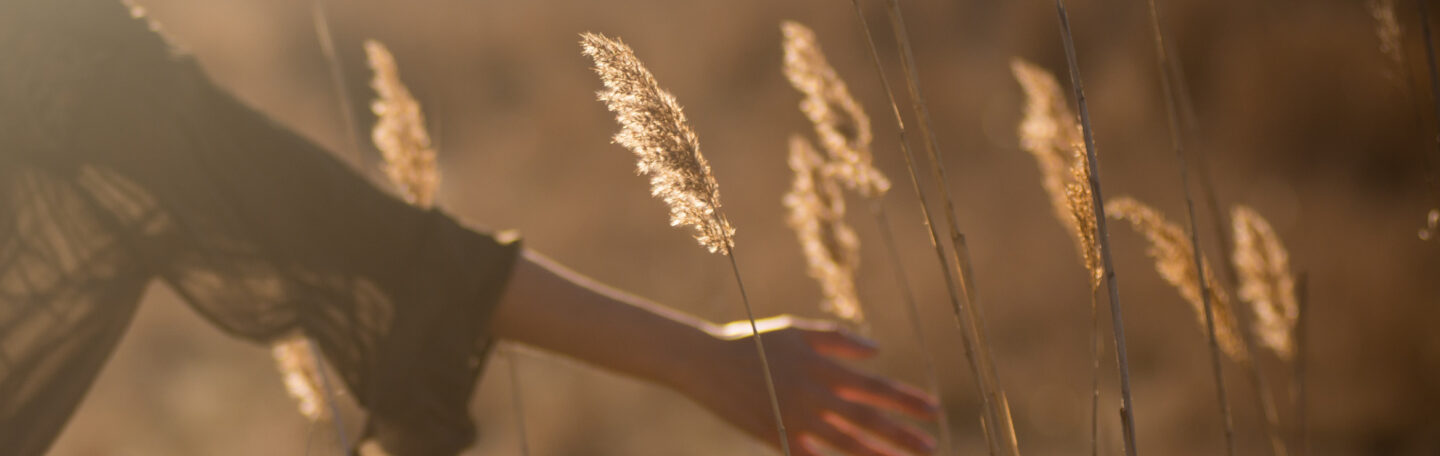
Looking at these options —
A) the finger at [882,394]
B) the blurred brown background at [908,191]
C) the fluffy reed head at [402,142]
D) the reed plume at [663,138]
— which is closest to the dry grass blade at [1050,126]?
the finger at [882,394]

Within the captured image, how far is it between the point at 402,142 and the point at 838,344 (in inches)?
21.8

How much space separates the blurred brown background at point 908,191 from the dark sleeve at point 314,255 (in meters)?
1.02

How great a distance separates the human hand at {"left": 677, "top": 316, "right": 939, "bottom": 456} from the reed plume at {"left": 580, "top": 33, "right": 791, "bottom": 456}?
0.10 m

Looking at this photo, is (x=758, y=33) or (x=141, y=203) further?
(x=758, y=33)

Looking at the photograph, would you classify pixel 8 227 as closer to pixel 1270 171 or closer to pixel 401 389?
pixel 401 389

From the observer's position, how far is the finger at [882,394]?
675 millimetres

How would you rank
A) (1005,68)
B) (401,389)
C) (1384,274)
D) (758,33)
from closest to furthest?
(401,389)
(1384,274)
(1005,68)
(758,33)

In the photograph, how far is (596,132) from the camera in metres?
2.62

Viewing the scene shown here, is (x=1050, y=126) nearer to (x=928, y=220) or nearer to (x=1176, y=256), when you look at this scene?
(x=1176, y=256)

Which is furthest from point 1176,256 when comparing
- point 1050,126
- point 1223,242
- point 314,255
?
point 314,255

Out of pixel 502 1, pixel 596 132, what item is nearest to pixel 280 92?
pixel 502 1

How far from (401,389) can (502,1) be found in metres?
2.12

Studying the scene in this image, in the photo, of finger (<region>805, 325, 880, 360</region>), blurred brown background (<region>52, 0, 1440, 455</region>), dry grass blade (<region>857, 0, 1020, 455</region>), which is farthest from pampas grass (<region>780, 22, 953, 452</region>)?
blurred brown background (<region>52, 0, 1440, 455</region>)

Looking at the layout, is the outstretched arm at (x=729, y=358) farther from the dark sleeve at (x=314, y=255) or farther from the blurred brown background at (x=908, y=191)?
the blurred brown background at (x=908, y=191)
